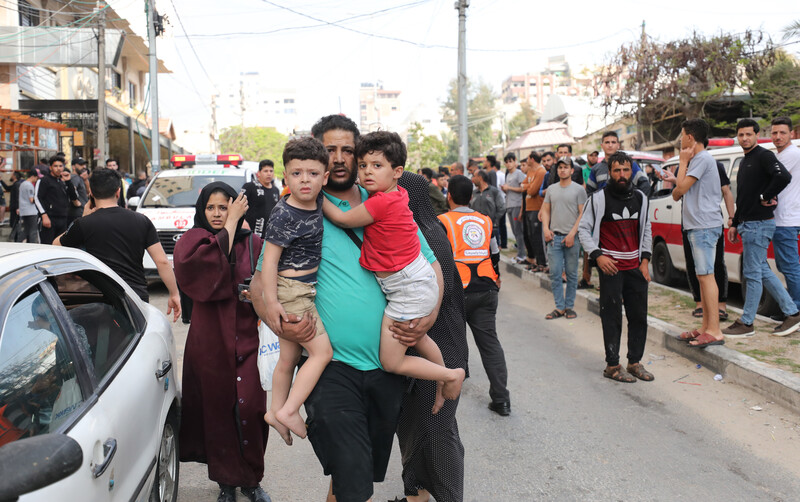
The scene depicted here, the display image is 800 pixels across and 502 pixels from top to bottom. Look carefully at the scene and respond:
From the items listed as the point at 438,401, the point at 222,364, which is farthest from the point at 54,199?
the point at 438,401

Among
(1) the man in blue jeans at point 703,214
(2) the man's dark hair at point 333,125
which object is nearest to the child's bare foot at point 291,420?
(2) the man's dark hair at point 333,125

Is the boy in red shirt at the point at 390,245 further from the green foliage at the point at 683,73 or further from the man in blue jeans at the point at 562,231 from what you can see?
the green foliage at the point at 683,73

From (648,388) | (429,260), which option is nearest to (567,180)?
(648,388)

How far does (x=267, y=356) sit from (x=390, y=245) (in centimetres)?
117

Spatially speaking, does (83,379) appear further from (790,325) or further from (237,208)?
(790,325)

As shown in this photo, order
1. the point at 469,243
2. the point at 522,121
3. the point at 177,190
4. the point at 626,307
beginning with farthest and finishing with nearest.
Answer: the point at 522,121 → the point at 177,190 → the point at 626,307 → the point at 469,243

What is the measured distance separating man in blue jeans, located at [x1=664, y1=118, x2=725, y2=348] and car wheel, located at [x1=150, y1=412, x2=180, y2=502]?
4.98 m

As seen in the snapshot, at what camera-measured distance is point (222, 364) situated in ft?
11.9

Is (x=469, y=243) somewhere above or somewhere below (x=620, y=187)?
below

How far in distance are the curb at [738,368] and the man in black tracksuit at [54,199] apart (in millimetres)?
10228

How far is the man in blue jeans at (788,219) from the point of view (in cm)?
680

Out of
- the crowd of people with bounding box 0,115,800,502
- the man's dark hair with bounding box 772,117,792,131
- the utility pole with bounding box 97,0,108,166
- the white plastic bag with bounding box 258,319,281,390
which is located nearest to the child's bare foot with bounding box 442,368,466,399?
the crowd of people with bounding box 0,115,800,502

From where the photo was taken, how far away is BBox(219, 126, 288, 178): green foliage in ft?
281

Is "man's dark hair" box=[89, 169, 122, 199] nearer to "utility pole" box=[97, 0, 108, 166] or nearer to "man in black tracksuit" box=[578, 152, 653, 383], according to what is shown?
"man in black tracksuit" box=[578, 152, 653, 383]
